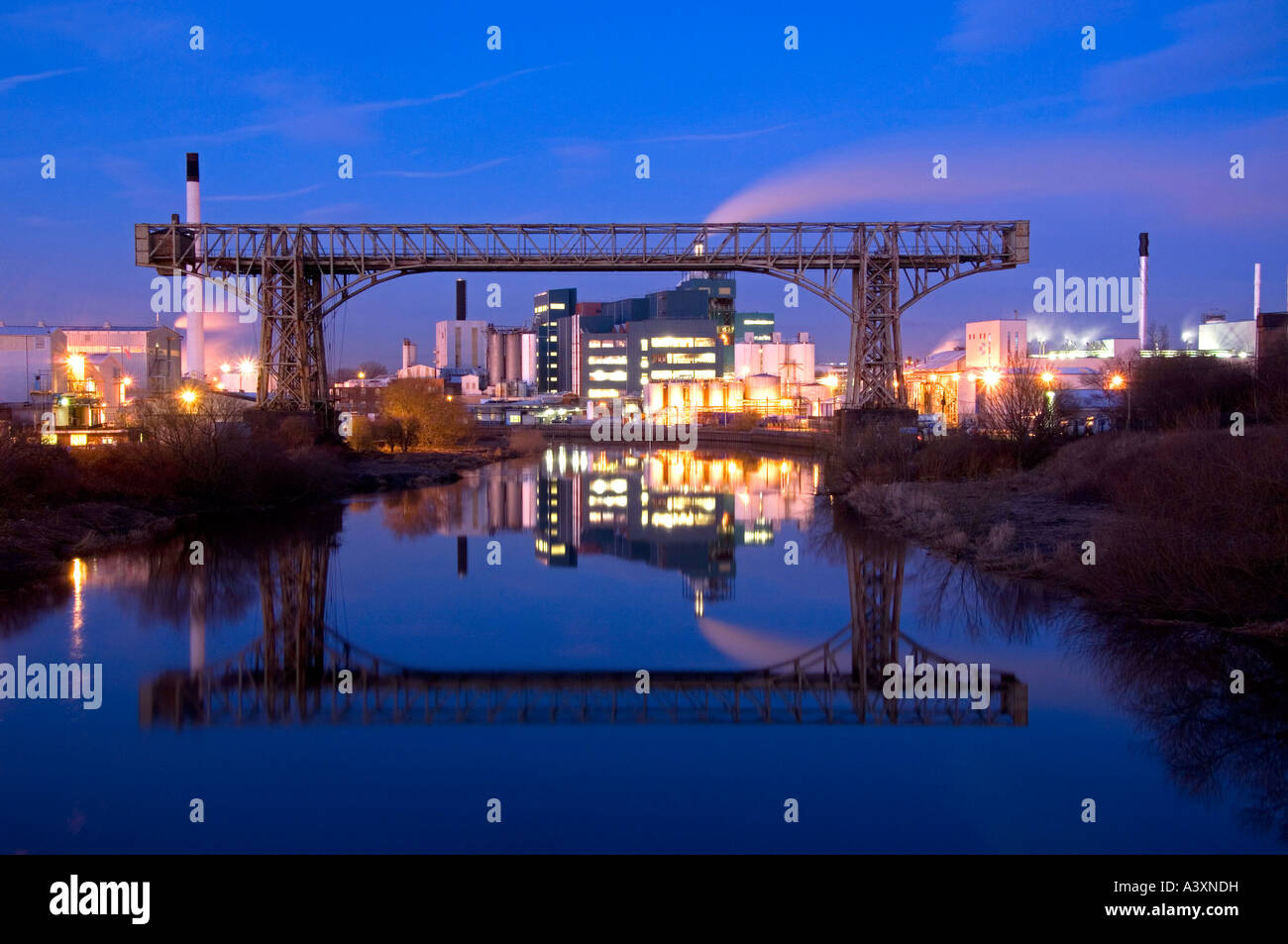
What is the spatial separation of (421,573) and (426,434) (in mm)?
43700

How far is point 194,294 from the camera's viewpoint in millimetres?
64562

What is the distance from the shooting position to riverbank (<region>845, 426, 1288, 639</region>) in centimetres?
1588

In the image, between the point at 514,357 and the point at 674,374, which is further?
the point at 514,357

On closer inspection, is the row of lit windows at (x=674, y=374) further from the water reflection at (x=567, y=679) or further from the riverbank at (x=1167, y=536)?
the riverbank at (x=1167, y=536)

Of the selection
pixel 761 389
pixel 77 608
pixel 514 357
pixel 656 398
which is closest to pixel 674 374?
pixel 656 398

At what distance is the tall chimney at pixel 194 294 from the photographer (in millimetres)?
63281

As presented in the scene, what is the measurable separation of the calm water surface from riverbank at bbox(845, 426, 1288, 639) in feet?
2.73

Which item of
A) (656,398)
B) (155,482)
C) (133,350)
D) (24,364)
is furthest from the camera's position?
(656,398)

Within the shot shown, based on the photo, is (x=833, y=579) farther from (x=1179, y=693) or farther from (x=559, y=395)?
(x=559, y=395)

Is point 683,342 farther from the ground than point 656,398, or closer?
farther from the ground

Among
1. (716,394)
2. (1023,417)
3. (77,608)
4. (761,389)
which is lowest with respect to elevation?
(77,608)

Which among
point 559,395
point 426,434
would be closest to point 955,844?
point 426,434

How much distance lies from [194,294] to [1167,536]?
58.2 meters

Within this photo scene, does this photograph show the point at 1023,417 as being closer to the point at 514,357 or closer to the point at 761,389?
the point at 761,389
